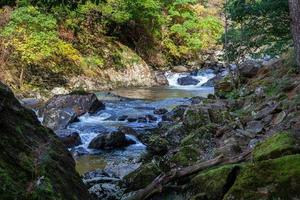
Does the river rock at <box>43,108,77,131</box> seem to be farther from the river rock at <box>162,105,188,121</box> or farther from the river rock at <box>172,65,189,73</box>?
the river rock at <box>172,65,189,73</box>

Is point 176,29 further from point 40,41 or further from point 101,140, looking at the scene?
point 101,140

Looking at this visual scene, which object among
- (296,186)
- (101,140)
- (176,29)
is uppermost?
(176,29)

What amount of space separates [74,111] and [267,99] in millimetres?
7040

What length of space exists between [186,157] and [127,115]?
7.99 meters

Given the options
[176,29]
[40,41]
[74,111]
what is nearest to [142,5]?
[176,29]

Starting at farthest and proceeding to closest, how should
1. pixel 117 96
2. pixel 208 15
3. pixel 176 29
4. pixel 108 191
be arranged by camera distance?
pixel 208 15
pixel 176 29
pixel 117 96
pixel 108 191

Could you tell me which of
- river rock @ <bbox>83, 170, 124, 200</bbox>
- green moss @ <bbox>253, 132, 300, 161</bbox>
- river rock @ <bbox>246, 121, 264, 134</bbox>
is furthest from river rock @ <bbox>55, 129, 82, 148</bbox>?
green moss @ <bbox>253, 132, 300, 161</bbox>

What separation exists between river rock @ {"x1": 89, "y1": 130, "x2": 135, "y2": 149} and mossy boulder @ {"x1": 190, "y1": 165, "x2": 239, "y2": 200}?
6382 mm

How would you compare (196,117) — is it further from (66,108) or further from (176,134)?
(66,108)

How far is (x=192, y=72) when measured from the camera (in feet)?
102

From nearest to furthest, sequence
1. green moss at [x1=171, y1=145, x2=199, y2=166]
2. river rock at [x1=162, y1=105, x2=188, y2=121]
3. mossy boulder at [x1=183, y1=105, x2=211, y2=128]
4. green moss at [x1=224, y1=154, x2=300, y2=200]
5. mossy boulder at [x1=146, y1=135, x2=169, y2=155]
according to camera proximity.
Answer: green moss at [x1=224, y1=154, x2=300, y2=200] < green moss at [x1=171, y1=145, x2=199, y2=166] < mossy boulder at [x1=146, y1=135, x2=169, y2=155] < mossy boulder at [x1=183, y1=105, x2=211, y2=128] < river rock at [x1=162, y1=105, x2=188, y2=121]

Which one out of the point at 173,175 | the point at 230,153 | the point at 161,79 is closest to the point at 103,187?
the point at 173,175

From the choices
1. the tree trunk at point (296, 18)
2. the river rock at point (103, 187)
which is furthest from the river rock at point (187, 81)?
the tree trunk at point (296, 18)

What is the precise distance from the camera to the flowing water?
1067 cm
